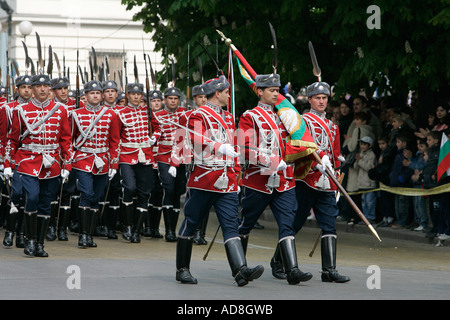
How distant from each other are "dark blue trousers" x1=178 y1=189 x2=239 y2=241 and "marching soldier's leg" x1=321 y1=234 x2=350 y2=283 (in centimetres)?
108

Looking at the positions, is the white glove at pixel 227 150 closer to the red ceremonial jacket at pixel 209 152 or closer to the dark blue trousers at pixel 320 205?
the red ceremonial jacket at pixel 209 152

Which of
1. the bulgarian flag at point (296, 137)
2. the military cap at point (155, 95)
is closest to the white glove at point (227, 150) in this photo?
the bulgarian flag at point (296, 137)

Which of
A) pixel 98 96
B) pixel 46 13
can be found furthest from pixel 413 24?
pixel 46 13

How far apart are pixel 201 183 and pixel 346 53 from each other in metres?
8.93

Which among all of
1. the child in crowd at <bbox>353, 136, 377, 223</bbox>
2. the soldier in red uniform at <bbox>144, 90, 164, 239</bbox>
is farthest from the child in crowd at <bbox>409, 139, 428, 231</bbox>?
the soldier in red uniform at <bbox>144, 90, 164, 239</bbox>

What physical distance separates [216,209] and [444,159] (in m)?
6.06

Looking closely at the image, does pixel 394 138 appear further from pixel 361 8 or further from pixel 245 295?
pixel 245 295

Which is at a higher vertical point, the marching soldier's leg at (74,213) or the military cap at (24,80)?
the military cap at (24,80)

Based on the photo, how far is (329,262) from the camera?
413 inches

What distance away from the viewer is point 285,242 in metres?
10.1

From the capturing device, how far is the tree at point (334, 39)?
1516 cm

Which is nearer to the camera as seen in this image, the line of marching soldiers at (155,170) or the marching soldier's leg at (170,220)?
the line of marching soldiers at (155,170)

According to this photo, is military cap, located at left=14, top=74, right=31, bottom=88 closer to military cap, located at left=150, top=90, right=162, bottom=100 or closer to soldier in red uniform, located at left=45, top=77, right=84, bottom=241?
soldier in red uniform, located at left=45, top=77, right=84, bottom=241

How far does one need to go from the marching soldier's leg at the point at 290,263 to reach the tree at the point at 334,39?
17.6 feet
